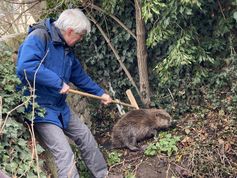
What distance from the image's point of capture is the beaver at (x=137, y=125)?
22.1 ft

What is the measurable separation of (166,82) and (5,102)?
272cm

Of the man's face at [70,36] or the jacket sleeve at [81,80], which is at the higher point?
the man's face at [70,36]

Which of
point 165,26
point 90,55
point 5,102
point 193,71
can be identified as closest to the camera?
point 5,102

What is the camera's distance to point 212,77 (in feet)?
22.7

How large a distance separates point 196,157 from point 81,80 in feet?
6.16

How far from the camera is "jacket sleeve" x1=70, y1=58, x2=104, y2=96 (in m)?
6.01

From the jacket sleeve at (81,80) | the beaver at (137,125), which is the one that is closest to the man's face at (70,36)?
the jacket sleeve at (81,80)

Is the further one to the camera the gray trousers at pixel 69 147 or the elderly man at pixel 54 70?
the gray trousers at pixel 69 147

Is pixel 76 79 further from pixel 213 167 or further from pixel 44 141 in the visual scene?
pixel 213 167

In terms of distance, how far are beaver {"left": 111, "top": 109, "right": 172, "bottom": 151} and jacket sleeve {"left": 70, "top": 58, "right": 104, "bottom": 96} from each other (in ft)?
2.49

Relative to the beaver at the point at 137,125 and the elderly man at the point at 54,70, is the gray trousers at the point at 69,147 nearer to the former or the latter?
the elderly man at the point at 54,70

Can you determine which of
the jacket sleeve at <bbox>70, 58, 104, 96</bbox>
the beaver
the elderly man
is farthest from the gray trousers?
the beaver

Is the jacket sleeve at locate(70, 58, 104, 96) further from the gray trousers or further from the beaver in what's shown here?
the beaver

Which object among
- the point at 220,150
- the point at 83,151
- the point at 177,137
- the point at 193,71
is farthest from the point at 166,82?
the point at 83,151
